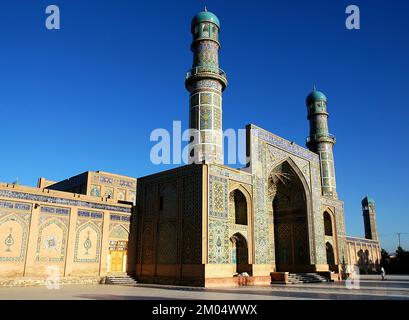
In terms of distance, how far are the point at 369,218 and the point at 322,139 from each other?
1938 centimetres

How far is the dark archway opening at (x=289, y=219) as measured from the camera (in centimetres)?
2047

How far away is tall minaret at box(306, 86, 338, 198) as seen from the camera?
26.3 metres

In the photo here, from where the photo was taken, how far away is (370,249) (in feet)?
125

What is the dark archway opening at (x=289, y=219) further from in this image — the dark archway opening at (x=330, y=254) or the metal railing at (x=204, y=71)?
the metal railing at (x=204, y=71)

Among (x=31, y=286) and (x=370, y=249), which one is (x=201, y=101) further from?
(x=370, y=249)

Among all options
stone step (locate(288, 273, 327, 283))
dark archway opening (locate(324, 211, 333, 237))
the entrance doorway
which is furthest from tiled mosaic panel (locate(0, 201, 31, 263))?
dark archway opening (locate(324, 211, 333, 237))

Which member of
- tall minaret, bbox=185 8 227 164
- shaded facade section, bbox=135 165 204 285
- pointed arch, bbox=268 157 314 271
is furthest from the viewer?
pointed arch, bbox=268 157 314 271

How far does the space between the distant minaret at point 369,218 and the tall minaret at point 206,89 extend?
30.3m

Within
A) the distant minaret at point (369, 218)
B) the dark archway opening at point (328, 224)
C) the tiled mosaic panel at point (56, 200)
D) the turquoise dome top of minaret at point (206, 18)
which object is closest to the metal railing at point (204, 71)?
the turquoise dome top of minaret at point (206, 18)

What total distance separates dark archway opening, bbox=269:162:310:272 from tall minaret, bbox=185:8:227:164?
187 inches

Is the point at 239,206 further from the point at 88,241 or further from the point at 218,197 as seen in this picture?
the point at 88,241

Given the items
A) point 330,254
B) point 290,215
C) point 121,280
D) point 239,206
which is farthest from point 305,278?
point 121,280

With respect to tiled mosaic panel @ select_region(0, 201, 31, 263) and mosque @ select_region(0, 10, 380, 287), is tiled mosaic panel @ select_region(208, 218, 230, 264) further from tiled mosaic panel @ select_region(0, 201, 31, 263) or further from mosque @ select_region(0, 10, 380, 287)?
tiled mosaic panel @ select_region(0, 201, 31, 263)

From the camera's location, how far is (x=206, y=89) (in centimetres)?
1811
